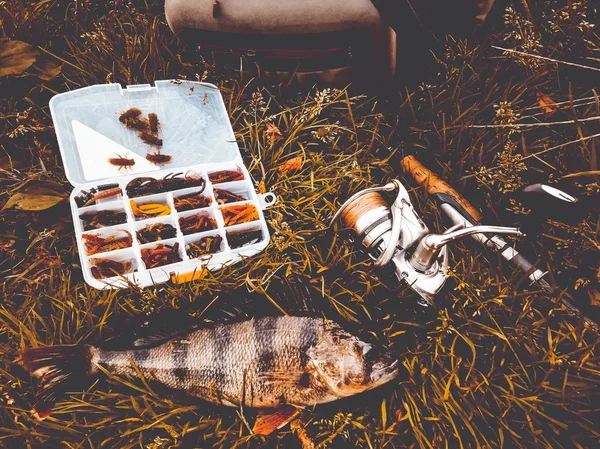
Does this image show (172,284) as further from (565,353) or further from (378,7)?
(565,353)

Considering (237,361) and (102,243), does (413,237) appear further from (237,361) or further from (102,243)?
(102,243)

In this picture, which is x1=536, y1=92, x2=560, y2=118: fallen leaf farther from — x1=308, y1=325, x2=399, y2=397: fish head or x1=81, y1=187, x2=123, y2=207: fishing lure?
x1=81, y1=187, x2=123, y2=207: fishing lure

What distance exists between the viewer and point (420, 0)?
2.55 meters

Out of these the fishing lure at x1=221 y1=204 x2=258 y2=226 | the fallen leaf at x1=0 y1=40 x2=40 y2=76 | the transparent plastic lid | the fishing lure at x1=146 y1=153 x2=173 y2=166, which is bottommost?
the fishing lure at x1=221 y1=204 x2=258 y2=226

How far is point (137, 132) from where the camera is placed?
3.01m

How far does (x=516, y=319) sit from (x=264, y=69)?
1.99 meters

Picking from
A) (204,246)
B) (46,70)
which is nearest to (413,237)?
(204,246)

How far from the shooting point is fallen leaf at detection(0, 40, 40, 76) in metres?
2.97

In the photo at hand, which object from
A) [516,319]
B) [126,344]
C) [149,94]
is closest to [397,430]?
[516,319]

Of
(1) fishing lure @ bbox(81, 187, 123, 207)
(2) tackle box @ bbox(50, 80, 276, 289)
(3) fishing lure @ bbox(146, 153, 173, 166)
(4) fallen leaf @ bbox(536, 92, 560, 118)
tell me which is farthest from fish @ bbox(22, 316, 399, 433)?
(4) fallen leaf @ bbox(536, 92, 560, 118)

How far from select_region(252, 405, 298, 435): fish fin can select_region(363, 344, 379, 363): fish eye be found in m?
0.44

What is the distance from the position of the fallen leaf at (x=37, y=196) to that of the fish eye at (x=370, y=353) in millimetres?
1799

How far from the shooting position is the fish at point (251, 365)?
240 cm

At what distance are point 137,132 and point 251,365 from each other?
1.52m
